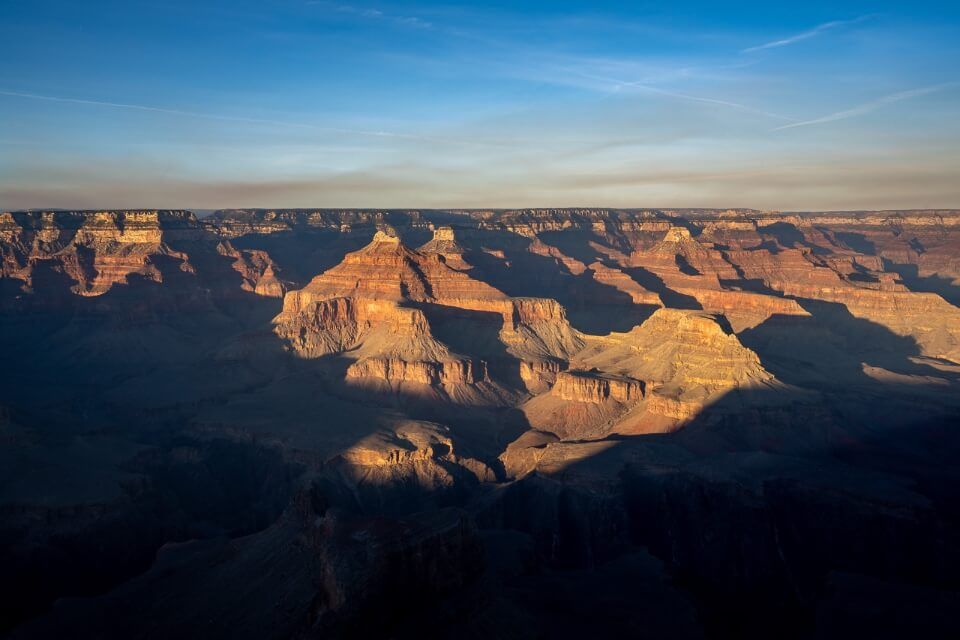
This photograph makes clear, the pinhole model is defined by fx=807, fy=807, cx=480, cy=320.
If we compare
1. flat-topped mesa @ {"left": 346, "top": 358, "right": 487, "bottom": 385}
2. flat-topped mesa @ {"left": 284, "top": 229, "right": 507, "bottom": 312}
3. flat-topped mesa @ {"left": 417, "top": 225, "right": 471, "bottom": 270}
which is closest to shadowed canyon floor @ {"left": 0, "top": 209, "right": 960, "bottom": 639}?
flat-topped mesa @ {"left": 346, "top": 358, "right": 487, "bottom": 385}

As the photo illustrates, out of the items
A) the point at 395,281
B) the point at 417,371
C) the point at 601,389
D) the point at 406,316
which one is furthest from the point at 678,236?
the point at 417,371

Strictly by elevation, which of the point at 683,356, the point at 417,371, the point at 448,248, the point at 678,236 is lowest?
the point at 417,371

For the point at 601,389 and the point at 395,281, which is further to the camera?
the point at 395,281

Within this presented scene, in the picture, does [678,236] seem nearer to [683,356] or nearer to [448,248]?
[448,248]

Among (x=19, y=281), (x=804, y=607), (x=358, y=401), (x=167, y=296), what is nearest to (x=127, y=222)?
(x=19, y=281)

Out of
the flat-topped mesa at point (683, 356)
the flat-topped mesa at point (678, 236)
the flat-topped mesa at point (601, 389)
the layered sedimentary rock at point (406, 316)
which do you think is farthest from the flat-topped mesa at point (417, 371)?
the flat-topped mesa at point (678, 236)

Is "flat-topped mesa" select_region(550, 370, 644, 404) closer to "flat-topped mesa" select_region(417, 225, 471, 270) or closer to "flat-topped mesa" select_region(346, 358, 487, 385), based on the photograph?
"flat-topped mesa" select_region(346, 358, 487, 385)

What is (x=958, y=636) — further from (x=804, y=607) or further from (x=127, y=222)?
(x=127, y=222)
